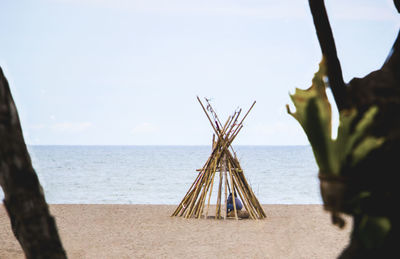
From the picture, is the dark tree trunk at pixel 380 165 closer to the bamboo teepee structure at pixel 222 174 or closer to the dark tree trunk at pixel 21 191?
the dark tree trunk at pixel 21 191

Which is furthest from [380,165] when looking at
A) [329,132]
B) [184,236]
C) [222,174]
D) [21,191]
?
[222,174]

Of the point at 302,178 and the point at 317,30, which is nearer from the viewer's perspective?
the point at 317,30

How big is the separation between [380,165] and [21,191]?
0.82 metres

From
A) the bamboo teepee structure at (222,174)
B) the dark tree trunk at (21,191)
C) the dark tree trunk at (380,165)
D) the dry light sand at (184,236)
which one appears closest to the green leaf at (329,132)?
the dark tree trunk at (380,165)

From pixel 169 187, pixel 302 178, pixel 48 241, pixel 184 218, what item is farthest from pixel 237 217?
pixel 302 178

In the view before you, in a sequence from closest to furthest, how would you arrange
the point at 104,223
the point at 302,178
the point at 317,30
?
the point at 317,30 → the point at 104,223 → the point at 302,178

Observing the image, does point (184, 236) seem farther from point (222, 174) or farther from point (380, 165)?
point (380, 165)

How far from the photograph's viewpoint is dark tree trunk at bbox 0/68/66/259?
1.26 m

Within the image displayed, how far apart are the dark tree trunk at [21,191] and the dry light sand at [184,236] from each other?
3480 mm

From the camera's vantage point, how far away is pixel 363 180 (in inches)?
42.5

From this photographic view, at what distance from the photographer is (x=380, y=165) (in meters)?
1.08

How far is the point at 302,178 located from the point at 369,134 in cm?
2018

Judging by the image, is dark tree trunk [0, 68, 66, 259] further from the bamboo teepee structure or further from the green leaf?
the bamboo teepee structure

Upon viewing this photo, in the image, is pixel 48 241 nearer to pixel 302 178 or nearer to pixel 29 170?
pixel 29 170
